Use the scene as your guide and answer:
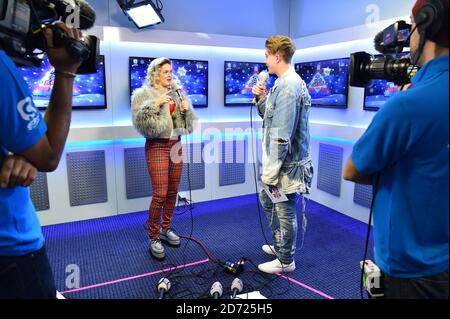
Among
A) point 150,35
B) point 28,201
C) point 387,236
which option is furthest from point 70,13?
point 150,35

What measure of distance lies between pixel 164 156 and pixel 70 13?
1672 mm

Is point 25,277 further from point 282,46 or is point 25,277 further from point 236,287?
point 282,46

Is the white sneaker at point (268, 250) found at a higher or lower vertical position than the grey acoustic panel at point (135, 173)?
lower

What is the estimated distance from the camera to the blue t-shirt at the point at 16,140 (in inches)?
32.6

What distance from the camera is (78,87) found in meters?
3.53

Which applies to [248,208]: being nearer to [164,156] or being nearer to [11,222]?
[164,156]

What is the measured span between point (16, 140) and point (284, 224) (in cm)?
199

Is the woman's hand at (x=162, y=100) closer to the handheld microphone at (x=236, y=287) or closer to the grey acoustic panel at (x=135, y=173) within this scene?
the grey acoustic panel at (x=135, y=173)

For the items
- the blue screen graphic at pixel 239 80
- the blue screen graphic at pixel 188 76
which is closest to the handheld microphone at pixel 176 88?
the blue screen graphic at pixel 188 76

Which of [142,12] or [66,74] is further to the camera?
[142,12]

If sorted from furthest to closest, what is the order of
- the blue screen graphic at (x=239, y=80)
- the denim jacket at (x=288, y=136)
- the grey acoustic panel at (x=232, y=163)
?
the grey acoustic panel at (x=232, y=163) → the blue screen graphic at (x=239, y=80) → the denim jacket at (x=288, y=136)

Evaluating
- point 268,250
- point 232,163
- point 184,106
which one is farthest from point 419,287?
point 232,163

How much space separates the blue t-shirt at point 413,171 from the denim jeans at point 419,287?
2cm

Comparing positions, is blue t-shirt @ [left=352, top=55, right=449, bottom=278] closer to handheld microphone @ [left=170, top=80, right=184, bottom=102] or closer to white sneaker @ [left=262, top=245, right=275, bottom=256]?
white sneaker @ [left=262, top=245, right=275, bottom=256]
